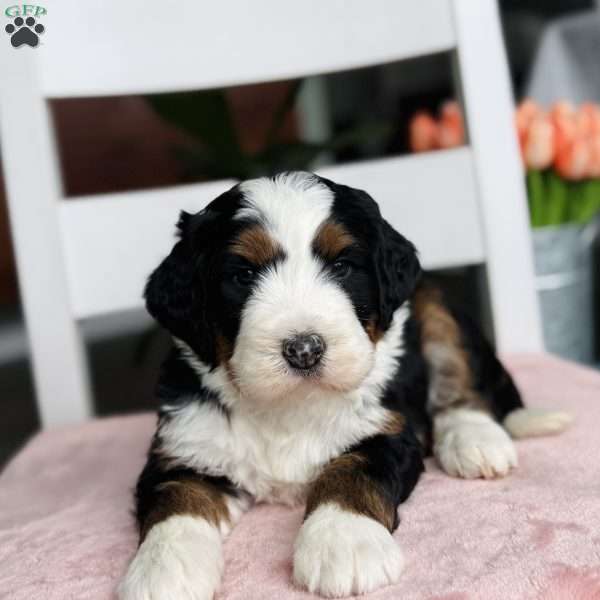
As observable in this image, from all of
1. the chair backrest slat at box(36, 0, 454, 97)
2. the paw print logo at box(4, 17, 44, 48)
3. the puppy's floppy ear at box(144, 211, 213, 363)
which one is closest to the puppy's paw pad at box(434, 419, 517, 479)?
the puppy's floppy ear at box(144, 211, 213, 363)

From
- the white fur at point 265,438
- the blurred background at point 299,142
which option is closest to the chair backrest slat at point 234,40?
the blurred background at point 299,142

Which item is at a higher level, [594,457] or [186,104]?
[186,104]

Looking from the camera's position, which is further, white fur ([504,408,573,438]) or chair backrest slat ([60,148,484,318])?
chair backrest slat ([60,148,484,318])

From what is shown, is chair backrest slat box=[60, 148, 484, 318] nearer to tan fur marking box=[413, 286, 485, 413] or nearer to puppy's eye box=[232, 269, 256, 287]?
tan fur marking box=[413, 286, 485, 413]

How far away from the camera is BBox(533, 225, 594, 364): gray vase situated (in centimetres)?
313

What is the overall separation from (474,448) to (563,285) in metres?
1.73

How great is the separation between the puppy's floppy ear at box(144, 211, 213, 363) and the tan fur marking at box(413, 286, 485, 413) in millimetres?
753

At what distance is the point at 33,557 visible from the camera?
1.44m

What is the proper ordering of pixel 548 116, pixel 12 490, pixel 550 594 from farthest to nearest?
pixel 548 116
pixel 12 490
pixel 550 594

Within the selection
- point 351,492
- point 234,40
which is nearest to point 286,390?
point 351,492

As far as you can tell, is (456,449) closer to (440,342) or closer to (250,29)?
(440,342)

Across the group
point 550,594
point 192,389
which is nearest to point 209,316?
point 192,389

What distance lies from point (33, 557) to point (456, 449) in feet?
2.76

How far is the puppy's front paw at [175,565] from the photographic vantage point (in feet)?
4.13
